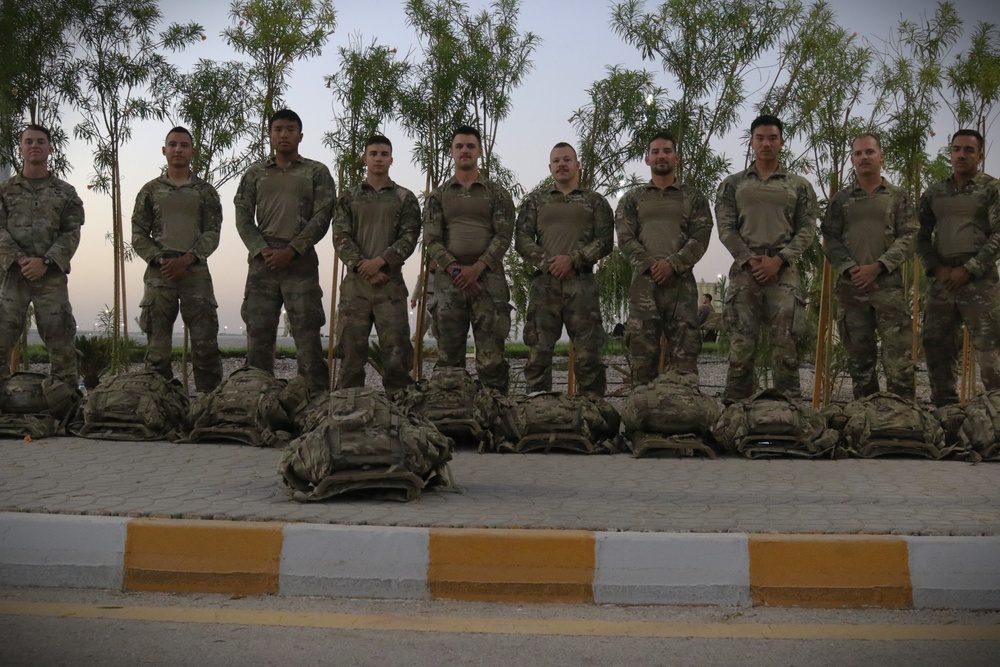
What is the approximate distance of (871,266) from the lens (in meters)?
6.79

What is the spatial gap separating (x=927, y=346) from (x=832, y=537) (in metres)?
4.08

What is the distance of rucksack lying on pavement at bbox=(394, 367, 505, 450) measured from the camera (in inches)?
239

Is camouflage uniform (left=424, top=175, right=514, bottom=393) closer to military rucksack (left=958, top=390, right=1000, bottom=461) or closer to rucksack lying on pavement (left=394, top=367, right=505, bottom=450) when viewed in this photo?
rucksack lying on pavement (left=394, top=367, right=505, bottom=450)

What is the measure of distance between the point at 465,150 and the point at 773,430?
3.02 m

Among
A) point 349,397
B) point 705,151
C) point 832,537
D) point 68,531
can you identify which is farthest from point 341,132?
point 832,537

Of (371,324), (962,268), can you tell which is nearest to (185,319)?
(371,324)

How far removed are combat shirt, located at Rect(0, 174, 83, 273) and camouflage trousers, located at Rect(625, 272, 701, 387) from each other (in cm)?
416

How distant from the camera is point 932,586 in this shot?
133 inches

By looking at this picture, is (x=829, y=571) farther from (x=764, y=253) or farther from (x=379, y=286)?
(x=379, y=286)

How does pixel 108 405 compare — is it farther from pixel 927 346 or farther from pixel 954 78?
pixel 954 78

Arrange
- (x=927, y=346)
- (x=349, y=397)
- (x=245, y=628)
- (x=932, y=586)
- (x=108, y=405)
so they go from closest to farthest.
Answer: (x=245, y=628) → (x=932, y=586) → (x=349, y=397) → (x=108, y=405) → (x=927, y=346)

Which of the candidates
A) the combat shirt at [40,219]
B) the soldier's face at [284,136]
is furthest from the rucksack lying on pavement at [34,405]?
the soldier's face at [284,136]

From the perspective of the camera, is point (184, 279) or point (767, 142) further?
point (184, 279)

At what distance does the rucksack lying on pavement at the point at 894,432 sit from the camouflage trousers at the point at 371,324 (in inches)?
122
